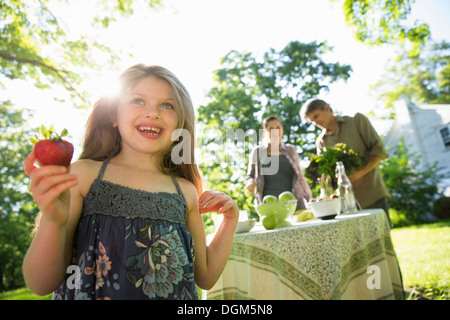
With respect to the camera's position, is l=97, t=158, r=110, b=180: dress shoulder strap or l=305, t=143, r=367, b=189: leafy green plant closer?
l=97, t=158, r=110, b=180: dress shoulder strap

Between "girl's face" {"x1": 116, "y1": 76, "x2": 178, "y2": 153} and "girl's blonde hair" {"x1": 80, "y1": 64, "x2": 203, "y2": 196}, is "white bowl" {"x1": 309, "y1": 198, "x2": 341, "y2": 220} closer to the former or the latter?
"girl's blonde hair" {"x1": 80, "y1": 64, "x2": 203, "y2": 196}

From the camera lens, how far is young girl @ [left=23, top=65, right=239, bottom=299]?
39.4 inches

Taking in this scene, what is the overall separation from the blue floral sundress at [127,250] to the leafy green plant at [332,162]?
2.24 meters

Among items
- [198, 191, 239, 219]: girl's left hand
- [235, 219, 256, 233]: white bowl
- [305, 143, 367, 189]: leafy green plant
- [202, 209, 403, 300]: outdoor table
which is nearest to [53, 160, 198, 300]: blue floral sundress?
[198, 191, 239, 219]: girl's left hand

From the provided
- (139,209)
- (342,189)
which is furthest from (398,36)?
(139,209)

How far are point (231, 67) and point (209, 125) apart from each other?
3.81 m

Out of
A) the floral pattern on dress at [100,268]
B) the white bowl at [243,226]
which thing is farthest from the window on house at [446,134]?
the floral pattern on dress at [100,268]

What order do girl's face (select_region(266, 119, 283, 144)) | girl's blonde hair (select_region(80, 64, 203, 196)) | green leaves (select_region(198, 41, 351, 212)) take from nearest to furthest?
girl's blonde hair (select_region(80, 64, 203, 196))
girl's face (select_region(266, 119, 283, 144))
green leaves (select_region(198, 41, 351, 212))

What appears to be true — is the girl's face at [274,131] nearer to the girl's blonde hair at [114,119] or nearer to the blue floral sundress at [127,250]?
the girl's blonde hair at [114,119]

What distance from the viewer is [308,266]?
6.45ft

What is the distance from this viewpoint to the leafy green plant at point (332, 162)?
10.4 ft

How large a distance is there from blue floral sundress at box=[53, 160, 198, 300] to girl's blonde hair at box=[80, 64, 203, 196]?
0.28m

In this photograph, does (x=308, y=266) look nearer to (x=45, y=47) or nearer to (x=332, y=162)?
(x=332, y=162)

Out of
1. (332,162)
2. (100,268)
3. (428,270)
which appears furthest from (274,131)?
(100,268)
